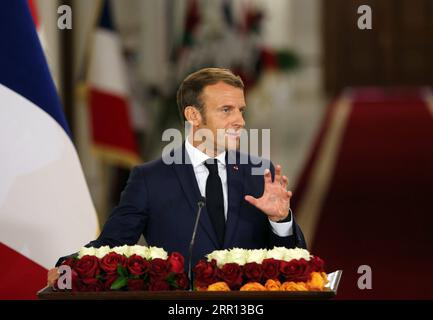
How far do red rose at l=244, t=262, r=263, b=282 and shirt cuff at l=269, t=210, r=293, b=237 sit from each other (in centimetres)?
13

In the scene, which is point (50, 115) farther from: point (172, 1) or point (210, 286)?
point (172, 1)

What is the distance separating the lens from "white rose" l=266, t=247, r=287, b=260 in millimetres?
2242

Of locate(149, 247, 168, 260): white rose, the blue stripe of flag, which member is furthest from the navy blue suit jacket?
the blue stripe of flag

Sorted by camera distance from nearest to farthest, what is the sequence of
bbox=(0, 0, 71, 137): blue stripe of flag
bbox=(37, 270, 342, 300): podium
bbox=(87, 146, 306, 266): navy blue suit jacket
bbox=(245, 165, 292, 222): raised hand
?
bbox=(37, 270, 342, 300): podium
bbox=(245, 165, 292, 222): raised hand
bbox=(87, 146, 306, 266): navy blue suit jacket
bbox=(0, 0, 71, 137): blue stripe of flag

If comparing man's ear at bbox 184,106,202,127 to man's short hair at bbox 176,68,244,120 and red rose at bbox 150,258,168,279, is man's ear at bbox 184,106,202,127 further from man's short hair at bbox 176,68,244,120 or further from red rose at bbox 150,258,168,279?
red rose at bbox 150,258,168,279

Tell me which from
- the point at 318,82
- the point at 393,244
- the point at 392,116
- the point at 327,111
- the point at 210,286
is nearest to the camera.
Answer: the point at 210,286

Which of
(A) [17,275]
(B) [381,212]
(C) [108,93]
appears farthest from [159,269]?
(B) [381,212]

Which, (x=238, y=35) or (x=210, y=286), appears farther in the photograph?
(x=238, y=35)

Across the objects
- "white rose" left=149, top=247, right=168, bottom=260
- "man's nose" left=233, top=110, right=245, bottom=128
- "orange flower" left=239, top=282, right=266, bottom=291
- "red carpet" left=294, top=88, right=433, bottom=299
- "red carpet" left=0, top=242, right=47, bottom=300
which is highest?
"man's nose" left=233, top=110, right=245, bottom=128

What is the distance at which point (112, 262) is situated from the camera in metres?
2.21

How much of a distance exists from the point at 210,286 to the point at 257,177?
0.39 meters

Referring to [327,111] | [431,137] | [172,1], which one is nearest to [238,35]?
[172,1]

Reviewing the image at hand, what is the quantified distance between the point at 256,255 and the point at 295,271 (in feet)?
0.35

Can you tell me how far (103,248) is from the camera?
230cm
